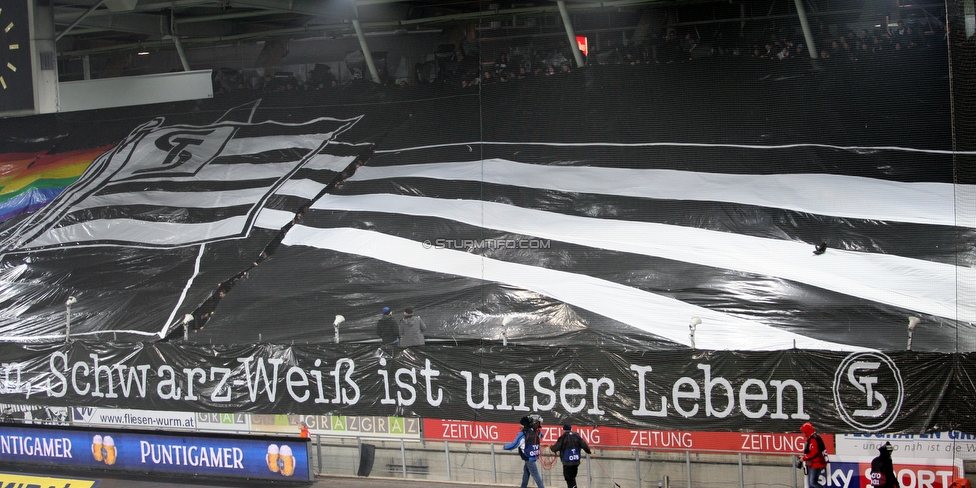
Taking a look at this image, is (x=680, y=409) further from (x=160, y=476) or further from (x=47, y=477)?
(x=47, y=477)

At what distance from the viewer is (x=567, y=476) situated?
951 centimetres

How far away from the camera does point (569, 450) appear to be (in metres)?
9.42

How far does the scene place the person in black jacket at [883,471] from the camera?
28.2 feet

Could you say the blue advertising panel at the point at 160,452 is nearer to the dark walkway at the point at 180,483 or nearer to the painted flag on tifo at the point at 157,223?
the dark walkway at the point at 180,483

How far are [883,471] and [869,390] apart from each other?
32.2 inches

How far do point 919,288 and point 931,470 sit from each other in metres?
2.88

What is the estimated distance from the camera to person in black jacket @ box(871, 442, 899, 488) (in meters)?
8.59

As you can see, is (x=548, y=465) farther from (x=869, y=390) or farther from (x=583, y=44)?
(x=583, y=44)

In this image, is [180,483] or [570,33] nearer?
[180,483]

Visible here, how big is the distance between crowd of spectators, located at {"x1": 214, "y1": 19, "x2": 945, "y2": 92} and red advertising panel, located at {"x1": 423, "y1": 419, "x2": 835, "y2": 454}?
6312mm

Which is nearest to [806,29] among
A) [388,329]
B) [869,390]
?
[869,390]

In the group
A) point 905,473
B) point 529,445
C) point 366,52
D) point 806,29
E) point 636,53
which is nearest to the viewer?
point 905,473

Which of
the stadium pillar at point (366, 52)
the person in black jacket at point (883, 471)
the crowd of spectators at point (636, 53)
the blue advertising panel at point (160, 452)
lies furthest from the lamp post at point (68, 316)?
the person in black jacket at point (883, 471)

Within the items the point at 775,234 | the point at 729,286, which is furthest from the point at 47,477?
the point at 775,234
